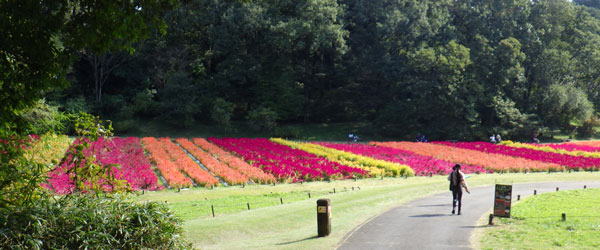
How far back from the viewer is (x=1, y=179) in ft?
32.0

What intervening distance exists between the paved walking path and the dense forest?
3719 centimetres

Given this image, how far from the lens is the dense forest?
193 feet

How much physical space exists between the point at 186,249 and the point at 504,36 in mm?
61348

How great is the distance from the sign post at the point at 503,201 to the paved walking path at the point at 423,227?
809 mm

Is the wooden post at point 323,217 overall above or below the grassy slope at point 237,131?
below

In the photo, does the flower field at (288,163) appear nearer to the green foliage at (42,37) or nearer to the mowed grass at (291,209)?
the mowed grass at (291,209)

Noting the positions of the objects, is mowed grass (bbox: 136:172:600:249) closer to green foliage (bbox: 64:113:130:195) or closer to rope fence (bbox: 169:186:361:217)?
rope fence (bbox: 169:186:361:217)

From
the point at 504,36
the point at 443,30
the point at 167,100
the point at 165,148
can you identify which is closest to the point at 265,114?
the point at 167,100

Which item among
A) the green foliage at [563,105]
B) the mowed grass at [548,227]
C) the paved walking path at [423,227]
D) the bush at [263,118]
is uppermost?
the green foliage at [563,105]

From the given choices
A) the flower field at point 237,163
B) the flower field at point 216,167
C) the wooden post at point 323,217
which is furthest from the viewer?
the flower field at point 237,163

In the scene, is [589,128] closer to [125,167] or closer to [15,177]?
[125,167]

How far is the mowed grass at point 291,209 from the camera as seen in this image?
15.1 m

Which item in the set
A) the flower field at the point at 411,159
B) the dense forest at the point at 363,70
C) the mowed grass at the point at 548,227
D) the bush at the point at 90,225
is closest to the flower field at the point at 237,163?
the flower field at the point at 411,159

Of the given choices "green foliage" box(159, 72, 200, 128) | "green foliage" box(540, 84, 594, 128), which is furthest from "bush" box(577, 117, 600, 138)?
"green foliage" box(159, 72, 200, 128)
